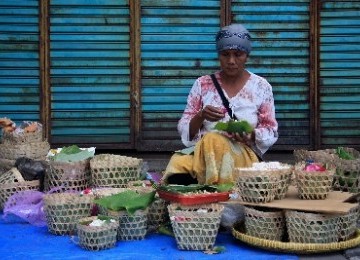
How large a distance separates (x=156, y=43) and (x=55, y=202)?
9.23 feet

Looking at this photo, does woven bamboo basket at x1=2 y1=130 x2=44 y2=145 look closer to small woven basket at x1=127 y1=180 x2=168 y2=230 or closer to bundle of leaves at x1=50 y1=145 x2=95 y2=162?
bundle of leaves at x1=50 y1=145 x2=95 y2=162

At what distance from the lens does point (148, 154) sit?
6867 millimetres

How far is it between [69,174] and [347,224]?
2096 millimetres

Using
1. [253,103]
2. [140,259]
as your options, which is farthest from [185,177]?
[140,259]

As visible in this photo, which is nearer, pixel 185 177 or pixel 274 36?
pixel 185 177

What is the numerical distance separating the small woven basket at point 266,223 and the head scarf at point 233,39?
1.41 meters

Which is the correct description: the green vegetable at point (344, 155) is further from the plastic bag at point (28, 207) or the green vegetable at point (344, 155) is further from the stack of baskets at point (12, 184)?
the stack of baskets at point (12, 184)

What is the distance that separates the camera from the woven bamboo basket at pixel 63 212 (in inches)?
170

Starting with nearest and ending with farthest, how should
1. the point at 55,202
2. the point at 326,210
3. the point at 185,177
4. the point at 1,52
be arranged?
the point at 326,210
the point at 55,202
the point at 185,177
the point at 1,52

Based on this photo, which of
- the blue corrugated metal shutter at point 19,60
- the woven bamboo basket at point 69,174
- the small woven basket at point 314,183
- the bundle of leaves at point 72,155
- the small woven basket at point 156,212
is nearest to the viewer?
the small woven basket at point 314,183

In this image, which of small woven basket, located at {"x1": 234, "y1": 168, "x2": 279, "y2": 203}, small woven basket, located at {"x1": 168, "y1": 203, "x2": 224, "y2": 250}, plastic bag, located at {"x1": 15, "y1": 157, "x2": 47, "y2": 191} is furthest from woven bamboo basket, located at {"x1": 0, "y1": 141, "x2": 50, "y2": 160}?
small woven basket, located at {"x1": 234, "y1": 168, "x2": 279, "y2": 203}

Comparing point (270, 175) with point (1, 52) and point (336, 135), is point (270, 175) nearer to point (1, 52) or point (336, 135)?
point (336, 135)

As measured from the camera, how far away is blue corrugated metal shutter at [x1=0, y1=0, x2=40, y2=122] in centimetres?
667

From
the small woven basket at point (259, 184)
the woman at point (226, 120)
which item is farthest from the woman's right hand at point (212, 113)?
the small woven basket at point (259, 184)
